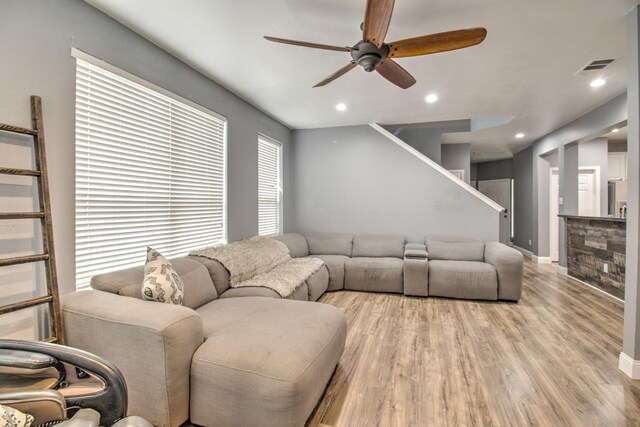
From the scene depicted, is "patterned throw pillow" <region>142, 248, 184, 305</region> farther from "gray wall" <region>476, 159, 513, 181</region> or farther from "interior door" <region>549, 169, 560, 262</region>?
"gray wall" <region>476, 159, 513, 181</region>

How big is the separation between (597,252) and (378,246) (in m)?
3.06

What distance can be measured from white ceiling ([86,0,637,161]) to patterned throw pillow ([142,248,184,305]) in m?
1.75

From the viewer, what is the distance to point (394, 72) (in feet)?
7.48

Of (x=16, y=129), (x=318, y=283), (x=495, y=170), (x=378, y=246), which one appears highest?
(x=495, y=170)

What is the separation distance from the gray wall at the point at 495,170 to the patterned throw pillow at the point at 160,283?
347 inches

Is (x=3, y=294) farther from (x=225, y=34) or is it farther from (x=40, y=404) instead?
(x=225, y=34)

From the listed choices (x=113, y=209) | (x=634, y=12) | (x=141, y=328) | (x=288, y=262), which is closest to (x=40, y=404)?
(x=141, y=328)

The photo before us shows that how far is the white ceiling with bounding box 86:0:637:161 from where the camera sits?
2033mm

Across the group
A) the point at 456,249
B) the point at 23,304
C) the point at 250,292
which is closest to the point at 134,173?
the point at 23,304

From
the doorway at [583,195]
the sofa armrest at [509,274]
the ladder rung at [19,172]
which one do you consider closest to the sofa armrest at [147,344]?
the ladder rung at [19,172]

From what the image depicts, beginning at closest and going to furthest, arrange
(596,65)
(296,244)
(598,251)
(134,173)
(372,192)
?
(134,173) → (596,65) → (598,251) → (296,244) → (372,192)

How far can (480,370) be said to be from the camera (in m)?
2.21

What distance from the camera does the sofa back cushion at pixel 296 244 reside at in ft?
14.5

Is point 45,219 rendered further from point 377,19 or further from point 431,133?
point 431,133
